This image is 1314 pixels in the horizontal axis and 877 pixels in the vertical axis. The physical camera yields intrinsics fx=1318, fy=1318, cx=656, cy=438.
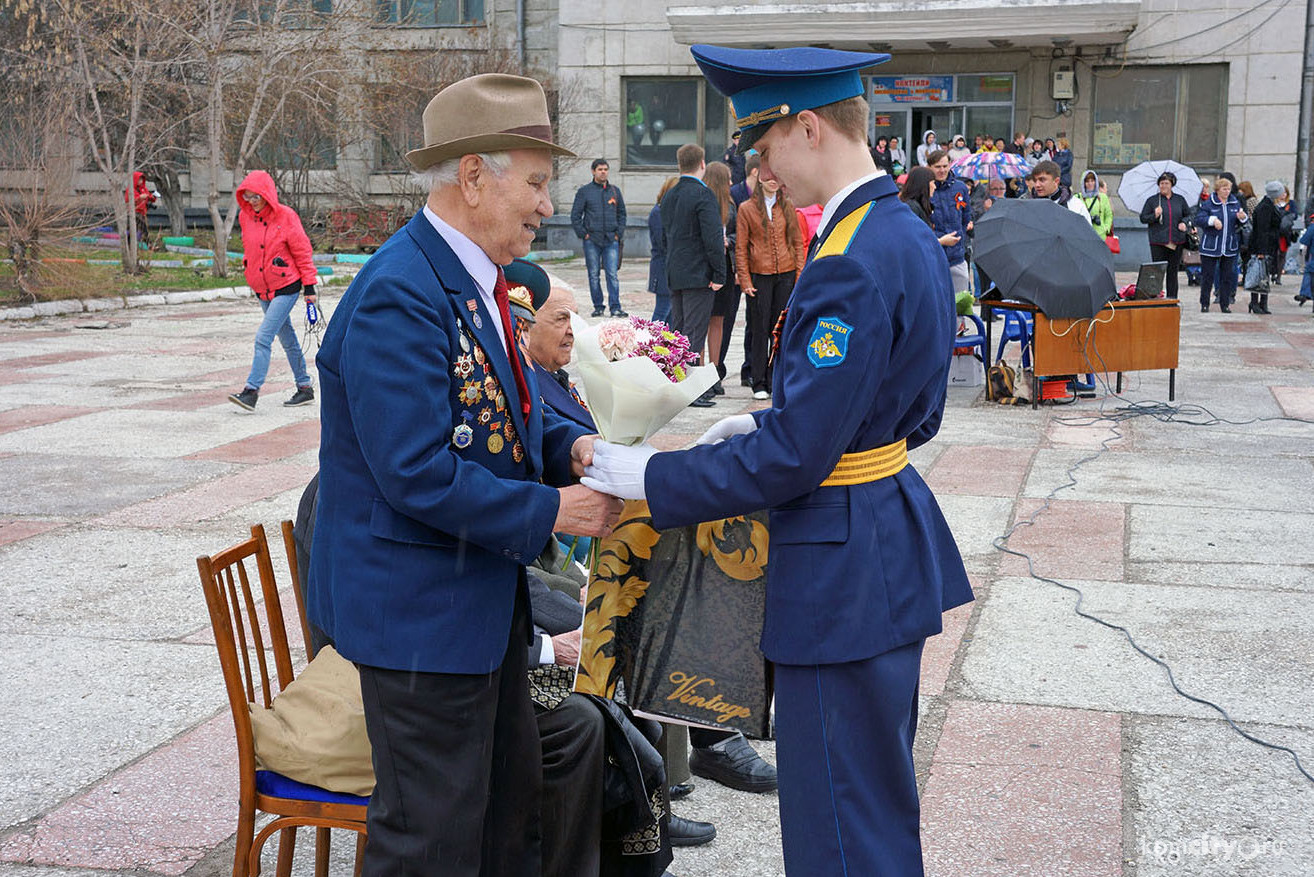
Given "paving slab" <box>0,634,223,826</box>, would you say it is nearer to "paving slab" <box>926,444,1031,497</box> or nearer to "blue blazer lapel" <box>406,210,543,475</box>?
"blue blazer lapel" <box>406,210,543,475</box>

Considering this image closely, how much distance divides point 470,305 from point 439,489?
15.1 inches

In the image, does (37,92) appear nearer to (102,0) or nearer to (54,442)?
(102,0)

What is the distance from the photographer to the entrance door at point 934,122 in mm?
26484

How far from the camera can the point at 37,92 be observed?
21969mm

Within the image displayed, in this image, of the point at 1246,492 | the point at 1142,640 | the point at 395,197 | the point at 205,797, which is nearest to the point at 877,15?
the point at 395,197

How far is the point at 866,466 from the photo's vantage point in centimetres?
244

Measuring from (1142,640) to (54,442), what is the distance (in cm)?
695

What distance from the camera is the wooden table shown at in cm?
998

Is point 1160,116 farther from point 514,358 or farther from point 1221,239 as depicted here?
point 514,358

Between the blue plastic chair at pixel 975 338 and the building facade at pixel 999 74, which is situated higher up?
the building facade at pixel 999 74

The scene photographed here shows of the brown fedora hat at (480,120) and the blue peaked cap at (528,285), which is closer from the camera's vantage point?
the brown fedora hat at (480,120)

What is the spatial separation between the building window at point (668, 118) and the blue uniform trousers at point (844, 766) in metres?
25.9

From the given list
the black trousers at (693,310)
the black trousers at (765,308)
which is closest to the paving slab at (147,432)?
the black trousers at (693,310)

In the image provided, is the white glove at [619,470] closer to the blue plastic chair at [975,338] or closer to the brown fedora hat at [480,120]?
the brown fedora hat at [480,120]
